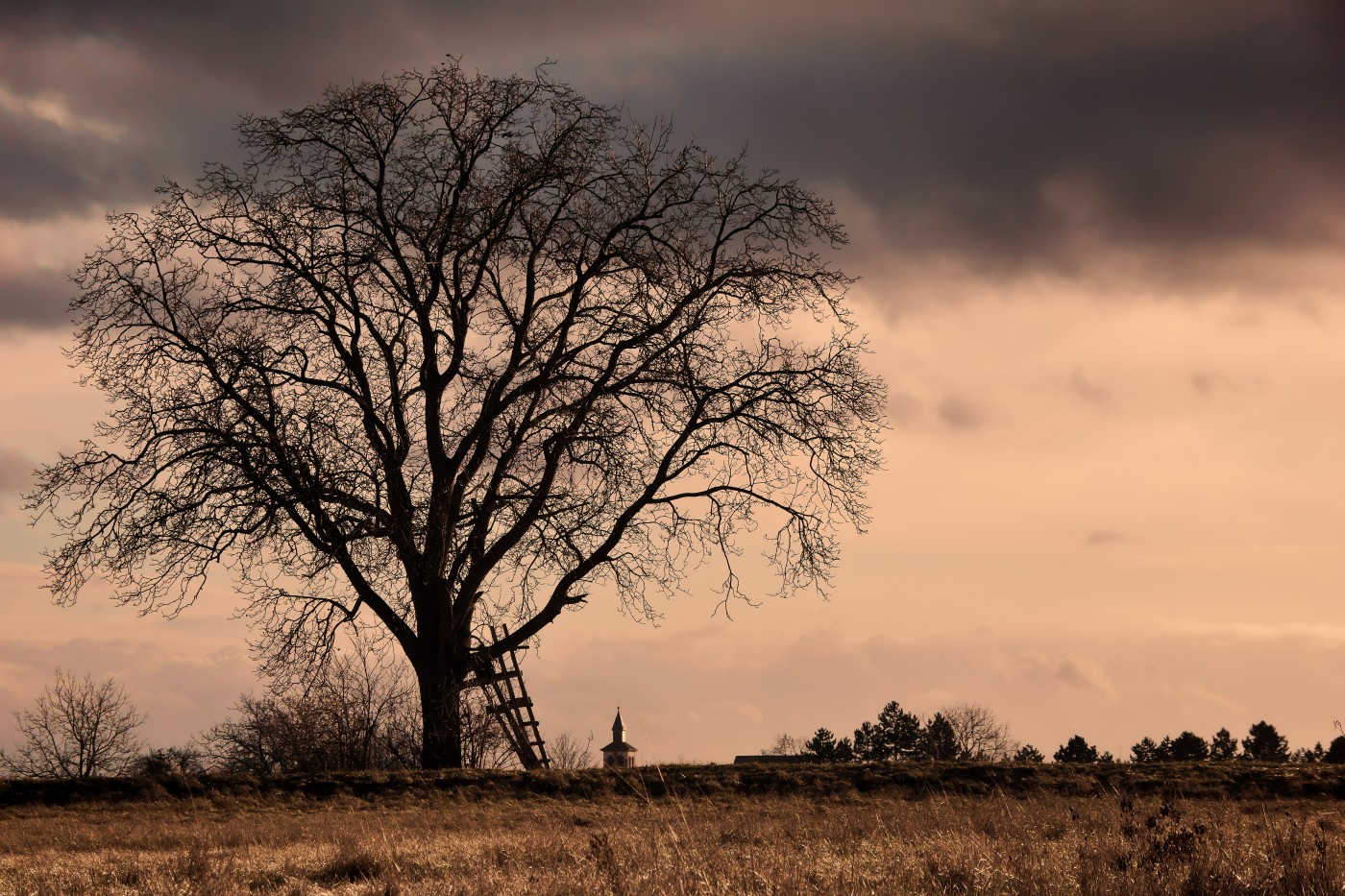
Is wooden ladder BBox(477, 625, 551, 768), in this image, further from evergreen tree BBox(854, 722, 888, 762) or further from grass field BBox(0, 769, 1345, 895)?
evergreen tree BBox(854, 722, 888, 762)

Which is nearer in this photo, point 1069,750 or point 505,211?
point 505,211

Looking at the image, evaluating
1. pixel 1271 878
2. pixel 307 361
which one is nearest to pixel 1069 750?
pixel 307 361

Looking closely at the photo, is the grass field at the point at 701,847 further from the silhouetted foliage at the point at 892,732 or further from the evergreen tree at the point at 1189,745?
the silhouetted foliage at the point at 892,732

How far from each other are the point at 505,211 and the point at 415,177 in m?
1.69

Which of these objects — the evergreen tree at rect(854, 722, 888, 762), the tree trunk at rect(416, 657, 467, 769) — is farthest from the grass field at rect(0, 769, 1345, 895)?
the evergreen tree at rect(854, 722, 888, 762)

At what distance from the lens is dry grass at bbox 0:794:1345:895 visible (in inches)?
261

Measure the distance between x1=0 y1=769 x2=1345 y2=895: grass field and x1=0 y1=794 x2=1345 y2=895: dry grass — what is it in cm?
3

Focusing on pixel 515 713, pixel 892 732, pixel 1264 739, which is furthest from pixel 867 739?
pixel 515 713

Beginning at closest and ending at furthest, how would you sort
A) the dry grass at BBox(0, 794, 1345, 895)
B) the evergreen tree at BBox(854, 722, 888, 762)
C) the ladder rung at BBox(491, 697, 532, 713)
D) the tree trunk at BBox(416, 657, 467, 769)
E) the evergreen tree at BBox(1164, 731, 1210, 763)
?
the dry grass at BBox(0, 794, 1345, 895), the tree trunk at BBox(416, 657, 467, 769), the ladder rung at BBox(491, 697, 532, 713), the evergreen tree at BBox(1164, 731, 1210, 763), the evergreen tree at BBox(854, 722, 888, 762)

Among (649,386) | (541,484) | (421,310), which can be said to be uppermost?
(421,310)

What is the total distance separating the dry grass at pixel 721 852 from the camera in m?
6.64

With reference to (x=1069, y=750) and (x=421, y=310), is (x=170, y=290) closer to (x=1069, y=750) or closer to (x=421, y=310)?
(x=421, y=310)

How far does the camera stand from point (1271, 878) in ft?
21.6

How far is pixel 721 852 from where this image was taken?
26.3 ft
